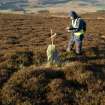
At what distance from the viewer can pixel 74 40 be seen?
1827cm

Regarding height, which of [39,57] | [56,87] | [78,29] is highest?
[78,29]

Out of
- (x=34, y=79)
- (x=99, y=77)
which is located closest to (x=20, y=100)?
(x=34, y=79)

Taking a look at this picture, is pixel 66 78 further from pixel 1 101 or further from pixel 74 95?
pixel 1 101

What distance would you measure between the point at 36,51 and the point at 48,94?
724 centimetres

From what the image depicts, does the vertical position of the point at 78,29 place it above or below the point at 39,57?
above

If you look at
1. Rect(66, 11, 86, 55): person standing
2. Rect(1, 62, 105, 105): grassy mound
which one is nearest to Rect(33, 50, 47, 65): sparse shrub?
Rect(66, 11, 86, 55): person standing

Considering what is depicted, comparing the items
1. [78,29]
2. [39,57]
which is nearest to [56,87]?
[39,57]

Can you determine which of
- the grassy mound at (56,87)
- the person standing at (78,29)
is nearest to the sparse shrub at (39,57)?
A: the person standing at (78,29)

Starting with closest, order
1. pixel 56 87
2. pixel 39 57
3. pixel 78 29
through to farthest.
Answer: pixel 56 87 → pixel 39 57 → pixel 78 29

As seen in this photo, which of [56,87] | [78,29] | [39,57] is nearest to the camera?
[56,87]

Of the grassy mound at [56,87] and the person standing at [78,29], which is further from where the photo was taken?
the person standing at [78,29]

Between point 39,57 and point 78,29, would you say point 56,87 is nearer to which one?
point 39,57

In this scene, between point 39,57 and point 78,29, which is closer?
point 39,57

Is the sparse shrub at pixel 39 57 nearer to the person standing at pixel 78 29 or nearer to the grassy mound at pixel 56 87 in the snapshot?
the person standing at pixel 78 29
